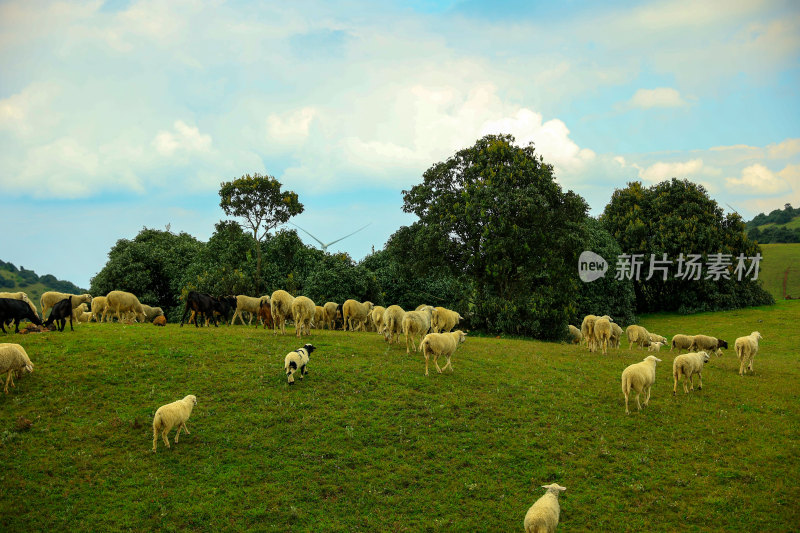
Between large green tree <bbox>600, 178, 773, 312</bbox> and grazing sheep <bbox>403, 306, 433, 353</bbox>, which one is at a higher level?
large green tree <bbox>600, 178, 773, 312</bbox>

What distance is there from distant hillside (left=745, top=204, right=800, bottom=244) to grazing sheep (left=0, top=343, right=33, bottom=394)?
121839mm

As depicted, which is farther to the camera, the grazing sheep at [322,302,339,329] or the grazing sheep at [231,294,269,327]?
the grazing sheep at [322,302,339,329]

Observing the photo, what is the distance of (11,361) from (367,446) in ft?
37.8

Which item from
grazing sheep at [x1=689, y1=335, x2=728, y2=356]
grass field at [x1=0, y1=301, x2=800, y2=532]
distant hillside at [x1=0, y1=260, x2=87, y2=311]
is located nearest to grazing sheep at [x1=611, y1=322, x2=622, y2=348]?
grazing sheep at [x1=689, y1=335, x2=728, y2=356]

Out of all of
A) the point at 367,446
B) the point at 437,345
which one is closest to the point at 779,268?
the point at 437,345

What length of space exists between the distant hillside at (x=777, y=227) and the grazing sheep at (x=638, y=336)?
299 feet

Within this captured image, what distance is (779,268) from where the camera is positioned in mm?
86875

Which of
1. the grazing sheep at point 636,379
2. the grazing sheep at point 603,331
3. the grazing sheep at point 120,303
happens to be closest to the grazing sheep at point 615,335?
the grazing sheep at point 603,331

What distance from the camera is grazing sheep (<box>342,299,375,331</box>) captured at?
30.6 meters

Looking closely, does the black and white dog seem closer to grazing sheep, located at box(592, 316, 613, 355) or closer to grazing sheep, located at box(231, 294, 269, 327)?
grazing sheep, located at box(231, 294, 269, 327)

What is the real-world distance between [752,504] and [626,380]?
16.8 feet

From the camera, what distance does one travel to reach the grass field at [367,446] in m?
11.6

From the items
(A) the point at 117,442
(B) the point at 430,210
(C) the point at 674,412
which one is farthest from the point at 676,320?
(A) the point at 117,442

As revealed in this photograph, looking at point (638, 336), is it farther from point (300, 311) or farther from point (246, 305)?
point (246, 305)
